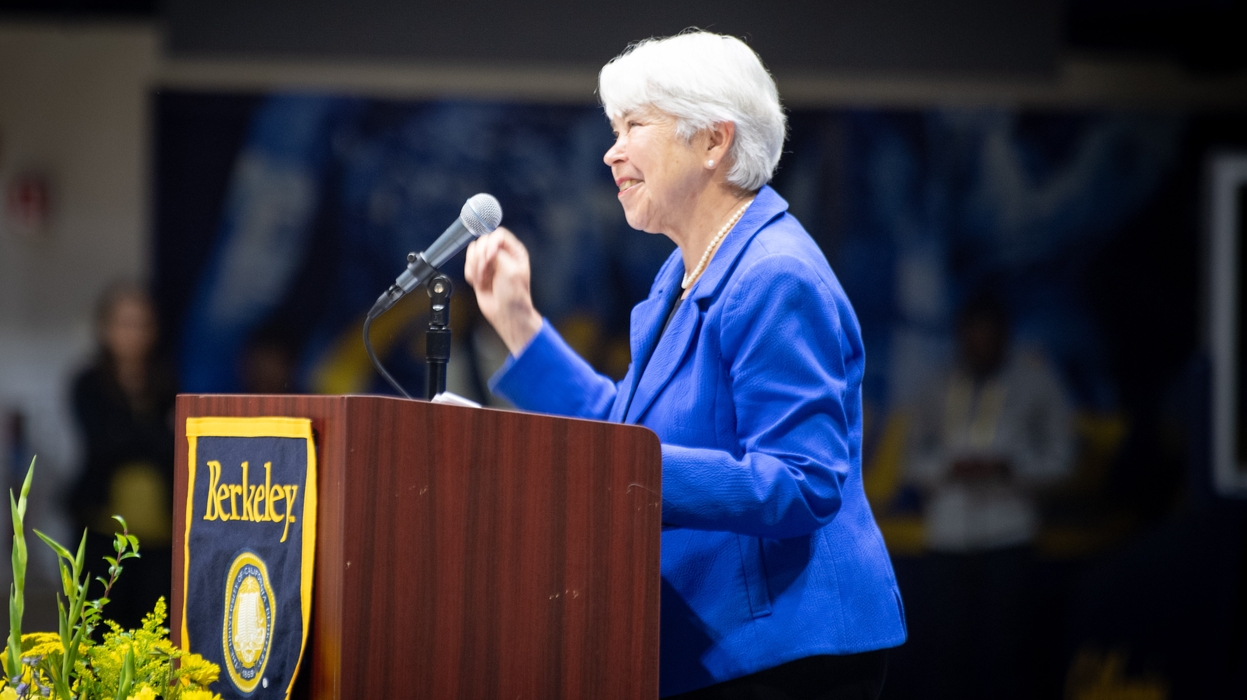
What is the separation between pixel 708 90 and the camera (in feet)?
5.09

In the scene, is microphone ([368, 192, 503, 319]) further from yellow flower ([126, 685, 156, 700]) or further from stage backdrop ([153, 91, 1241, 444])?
stage backdrop ([153, 91, 1241, 444])

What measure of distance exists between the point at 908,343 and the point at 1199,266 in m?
1.37

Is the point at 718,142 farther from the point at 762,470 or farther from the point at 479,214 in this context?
the point at 762,470

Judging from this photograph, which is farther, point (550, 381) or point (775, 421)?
point (550, 381)

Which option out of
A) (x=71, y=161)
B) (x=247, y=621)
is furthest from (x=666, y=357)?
(x=71, y=161)

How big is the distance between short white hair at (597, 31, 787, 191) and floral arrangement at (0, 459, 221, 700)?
2.69ft

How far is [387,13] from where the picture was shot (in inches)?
174

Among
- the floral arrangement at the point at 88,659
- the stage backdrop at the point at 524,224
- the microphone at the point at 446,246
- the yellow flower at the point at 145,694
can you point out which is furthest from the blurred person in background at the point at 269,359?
the yellow flower at the point at 145,694

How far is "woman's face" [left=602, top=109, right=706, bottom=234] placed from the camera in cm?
159

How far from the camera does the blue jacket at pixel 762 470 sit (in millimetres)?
1327

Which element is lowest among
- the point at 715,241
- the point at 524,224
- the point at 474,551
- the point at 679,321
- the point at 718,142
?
the point at 474,551

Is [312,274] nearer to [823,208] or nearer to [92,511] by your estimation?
[92,511]

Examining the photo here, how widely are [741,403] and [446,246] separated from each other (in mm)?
470

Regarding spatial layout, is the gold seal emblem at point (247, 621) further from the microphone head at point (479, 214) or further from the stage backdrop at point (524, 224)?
the stage backdrop at point (524, 224)
